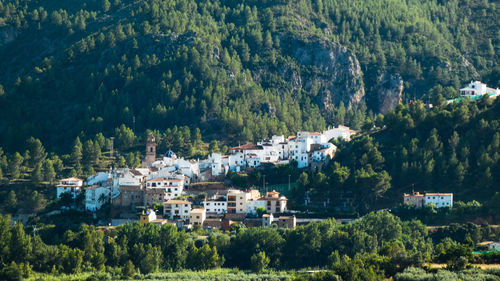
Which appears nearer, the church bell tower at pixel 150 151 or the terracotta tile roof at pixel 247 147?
the terracotta tile roof at pixel 247 147

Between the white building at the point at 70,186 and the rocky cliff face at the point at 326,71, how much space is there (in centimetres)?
4603

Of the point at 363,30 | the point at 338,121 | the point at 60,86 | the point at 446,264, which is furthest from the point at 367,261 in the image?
the point at 363,30

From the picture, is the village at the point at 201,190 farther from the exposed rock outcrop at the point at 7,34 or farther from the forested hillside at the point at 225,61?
the exposed rock outcrop at the point at 7,34

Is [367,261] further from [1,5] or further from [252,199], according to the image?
[1,5]

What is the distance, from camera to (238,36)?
463ft

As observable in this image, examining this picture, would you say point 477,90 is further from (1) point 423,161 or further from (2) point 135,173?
(2) point 135,173

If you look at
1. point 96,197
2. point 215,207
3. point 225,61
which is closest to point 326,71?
point 225,61

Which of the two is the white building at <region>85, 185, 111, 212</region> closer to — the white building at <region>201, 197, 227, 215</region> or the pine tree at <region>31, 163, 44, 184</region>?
the white building at <region>201, 197, 227, 215</region>

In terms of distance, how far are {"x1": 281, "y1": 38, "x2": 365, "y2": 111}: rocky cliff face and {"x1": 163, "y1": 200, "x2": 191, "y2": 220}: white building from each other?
1959 inches

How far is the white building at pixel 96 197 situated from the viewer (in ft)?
302

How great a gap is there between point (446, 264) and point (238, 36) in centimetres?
7906

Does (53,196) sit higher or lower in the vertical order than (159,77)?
lower

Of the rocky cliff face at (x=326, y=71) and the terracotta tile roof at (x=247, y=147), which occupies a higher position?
the rocky cliff face at (x=326, y=71)

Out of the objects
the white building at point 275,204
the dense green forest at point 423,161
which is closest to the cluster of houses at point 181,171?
the white building at point 275,204
